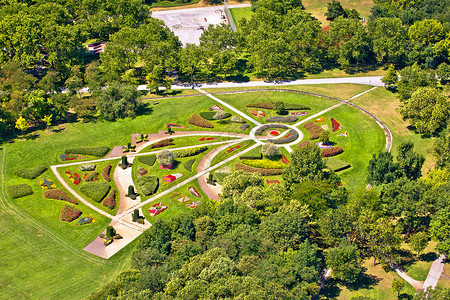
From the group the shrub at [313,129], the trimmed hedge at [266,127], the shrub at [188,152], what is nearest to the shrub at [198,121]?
the shrub at [188,152]

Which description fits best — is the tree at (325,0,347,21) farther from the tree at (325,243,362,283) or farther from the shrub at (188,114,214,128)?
the tree at (325,243,362,283)

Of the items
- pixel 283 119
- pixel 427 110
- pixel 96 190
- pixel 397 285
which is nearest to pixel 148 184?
pixel 96 190

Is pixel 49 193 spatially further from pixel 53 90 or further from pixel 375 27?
pixel 375 27

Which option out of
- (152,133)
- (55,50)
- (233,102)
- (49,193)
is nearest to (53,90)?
(55,50)

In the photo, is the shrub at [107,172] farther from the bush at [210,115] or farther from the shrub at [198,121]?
the bush at [210,115]

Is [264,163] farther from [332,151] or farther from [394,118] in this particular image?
[394,118]
